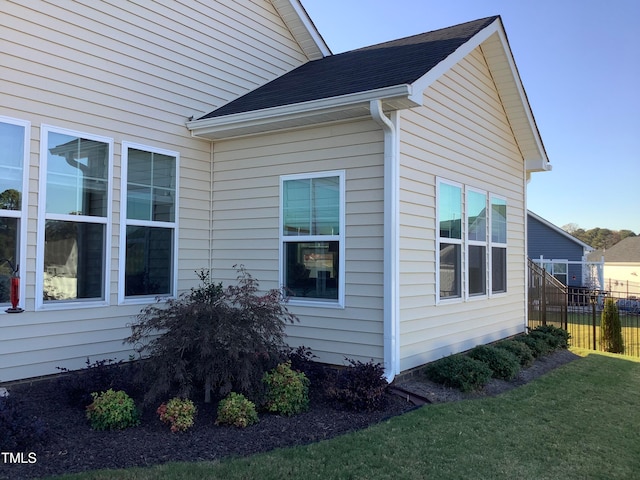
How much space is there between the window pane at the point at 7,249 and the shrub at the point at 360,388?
3.62 m

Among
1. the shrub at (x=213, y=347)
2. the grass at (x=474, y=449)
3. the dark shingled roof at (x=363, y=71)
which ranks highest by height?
the dark shingled roof at (x=363, y=71)

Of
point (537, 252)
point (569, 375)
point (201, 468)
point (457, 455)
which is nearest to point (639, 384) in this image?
point (569, 375)

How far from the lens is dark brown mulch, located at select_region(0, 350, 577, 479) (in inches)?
153

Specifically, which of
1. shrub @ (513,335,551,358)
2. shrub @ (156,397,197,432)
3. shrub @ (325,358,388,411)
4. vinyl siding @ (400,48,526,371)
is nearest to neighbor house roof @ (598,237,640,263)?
vinyl siding @ (400,48,526,371)

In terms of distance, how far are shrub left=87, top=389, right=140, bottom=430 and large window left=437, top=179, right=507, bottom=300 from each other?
169 inches

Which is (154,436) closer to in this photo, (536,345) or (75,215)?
(75,215)

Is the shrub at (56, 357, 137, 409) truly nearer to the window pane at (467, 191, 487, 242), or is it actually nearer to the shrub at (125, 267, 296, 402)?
the shrub at (125, 267, 296, 402)

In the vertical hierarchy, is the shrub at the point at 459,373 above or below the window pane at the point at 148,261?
below

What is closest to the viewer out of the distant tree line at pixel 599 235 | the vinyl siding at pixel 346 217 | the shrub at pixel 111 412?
the shrub at pixel 111 412

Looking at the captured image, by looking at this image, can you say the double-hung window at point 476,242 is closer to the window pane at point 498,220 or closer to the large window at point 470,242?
the large window at point 470,242

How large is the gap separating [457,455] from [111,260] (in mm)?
4583

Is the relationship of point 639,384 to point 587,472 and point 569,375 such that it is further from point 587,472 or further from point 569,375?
point 587,472

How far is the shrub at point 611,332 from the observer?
11492 mm

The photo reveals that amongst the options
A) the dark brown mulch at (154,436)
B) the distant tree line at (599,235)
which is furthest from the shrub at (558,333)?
the distant tree line at (599,235)
